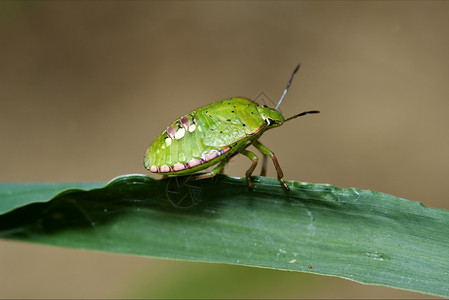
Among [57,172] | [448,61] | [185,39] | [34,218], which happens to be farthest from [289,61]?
[34,218]

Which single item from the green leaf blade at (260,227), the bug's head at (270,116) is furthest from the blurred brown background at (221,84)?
the green leaf blade at (260,227)

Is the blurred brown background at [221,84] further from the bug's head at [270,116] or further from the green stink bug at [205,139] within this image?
the green stink bug at [205,139]

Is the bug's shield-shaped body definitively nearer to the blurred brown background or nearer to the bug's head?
the bug's head

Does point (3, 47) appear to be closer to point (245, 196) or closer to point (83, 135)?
point (83, 135)

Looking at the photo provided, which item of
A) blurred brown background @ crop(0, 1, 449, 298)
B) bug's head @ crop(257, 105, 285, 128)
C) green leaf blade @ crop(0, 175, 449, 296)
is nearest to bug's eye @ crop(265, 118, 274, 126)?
bug's head @ crop(257, 105, 285, 128)

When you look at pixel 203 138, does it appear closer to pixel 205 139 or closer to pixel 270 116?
pixel 205 139

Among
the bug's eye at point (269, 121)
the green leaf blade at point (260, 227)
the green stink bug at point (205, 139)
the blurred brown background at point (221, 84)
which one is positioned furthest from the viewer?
the blurred brown background at point (221, 84)
